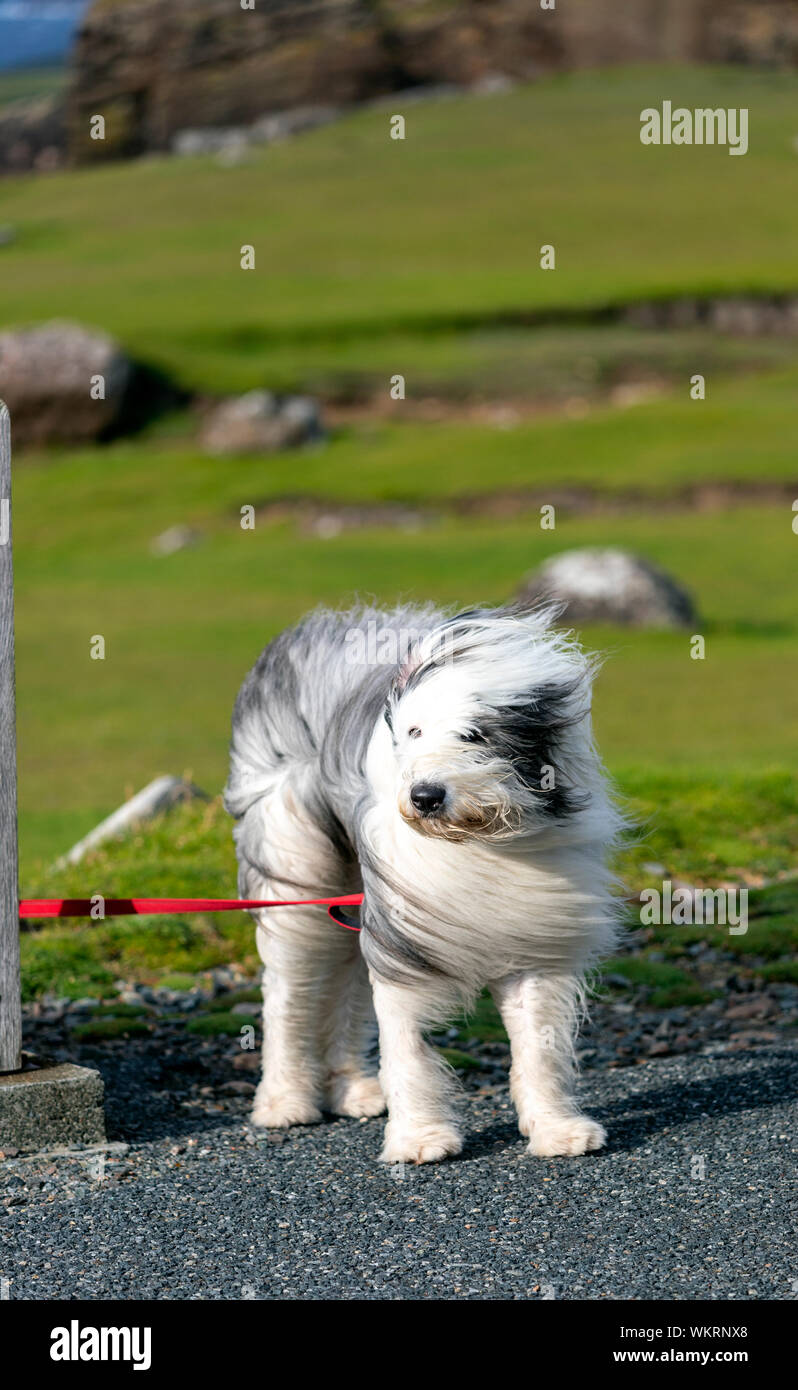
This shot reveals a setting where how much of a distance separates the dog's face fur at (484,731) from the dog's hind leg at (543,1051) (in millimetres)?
721

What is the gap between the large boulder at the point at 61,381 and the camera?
45.8 metres

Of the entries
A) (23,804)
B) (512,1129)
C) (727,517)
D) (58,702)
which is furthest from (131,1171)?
(727,517)

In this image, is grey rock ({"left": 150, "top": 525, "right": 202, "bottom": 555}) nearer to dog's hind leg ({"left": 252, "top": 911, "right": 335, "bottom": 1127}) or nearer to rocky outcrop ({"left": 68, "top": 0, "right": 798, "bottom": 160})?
dog's hind leg ({"left": 252, "top": 911, "right": 335, "bottom": 1127})

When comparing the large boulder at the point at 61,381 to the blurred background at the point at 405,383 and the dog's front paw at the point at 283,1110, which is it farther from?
the dog's front paw at the point at 283,1110

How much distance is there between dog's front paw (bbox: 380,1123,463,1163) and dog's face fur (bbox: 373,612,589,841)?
1278 mm

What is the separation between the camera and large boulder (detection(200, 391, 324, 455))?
4647 cm

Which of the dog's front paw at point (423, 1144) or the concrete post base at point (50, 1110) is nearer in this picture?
the dog's front paw at point (423, 1144)

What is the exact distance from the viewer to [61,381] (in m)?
47.2

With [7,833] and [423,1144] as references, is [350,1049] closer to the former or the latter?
[423,1144]

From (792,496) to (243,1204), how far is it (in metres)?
33.3

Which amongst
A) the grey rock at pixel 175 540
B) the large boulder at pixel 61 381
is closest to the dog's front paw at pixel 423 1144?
the grey rock at pixel 175 540
